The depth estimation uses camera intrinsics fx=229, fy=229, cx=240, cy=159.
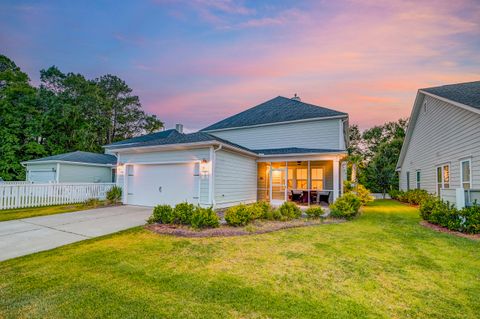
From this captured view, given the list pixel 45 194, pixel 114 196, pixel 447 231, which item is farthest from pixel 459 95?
pixel 45 194

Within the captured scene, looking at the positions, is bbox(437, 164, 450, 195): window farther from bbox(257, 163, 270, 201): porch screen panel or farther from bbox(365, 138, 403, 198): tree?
bbox(365, 138, 403, 198): tree

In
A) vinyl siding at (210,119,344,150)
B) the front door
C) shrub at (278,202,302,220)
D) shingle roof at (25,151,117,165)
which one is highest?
vinyl siding at (210,119,344,150)

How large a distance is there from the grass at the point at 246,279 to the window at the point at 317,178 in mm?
8704

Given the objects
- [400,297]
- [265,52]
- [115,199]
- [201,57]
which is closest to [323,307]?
[400,297]

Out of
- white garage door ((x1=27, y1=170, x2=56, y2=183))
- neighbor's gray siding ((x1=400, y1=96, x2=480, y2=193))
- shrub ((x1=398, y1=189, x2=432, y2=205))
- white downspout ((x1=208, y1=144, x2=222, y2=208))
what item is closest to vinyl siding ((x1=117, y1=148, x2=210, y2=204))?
white downspout ((x1=208, y1=144, x2=222, y2=208))

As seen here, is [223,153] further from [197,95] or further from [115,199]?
[197,95]

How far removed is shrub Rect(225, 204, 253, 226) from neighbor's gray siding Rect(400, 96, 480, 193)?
27.3 feet

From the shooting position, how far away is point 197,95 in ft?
56.1

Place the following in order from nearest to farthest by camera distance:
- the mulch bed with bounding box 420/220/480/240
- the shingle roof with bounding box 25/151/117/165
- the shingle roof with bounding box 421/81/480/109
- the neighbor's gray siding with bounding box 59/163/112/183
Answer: the mulch bed with bounding box 420/220/480/240, the shingle roof with bounding box 421/81/480/109, the neighbor's gray siding with bounding box 59/163/112/183, the shingle roof with bounding box 25/151/117/165

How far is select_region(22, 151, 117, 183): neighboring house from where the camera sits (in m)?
16.9

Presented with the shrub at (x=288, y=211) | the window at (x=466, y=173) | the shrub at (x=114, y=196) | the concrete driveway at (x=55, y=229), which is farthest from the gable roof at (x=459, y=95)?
the shrub at (x=114, y=196)

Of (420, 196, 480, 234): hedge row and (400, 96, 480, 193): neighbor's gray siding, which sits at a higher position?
(400, 96, 480, 193): neighbor's gray siding

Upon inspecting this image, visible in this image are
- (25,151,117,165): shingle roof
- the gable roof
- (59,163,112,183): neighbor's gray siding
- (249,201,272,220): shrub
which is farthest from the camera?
(25,151,117,165): shingle roof

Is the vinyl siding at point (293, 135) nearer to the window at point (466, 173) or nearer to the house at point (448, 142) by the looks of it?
the house at point (448, 142)
